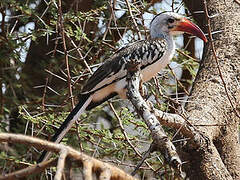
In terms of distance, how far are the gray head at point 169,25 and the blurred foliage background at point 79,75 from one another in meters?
0.06

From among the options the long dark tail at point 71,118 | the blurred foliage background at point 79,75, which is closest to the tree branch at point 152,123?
the blurred foliage background at point 79,75

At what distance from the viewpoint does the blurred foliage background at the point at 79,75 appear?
9.68 feet

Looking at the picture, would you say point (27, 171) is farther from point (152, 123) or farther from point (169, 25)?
point (169, 25)

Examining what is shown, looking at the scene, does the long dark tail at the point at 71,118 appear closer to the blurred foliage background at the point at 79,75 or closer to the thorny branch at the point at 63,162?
the blurred foliage background at the point at 79,75

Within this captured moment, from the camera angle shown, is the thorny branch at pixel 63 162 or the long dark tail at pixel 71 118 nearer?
the thorny branch at pixel 63 162

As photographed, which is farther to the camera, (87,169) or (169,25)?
(169,25)

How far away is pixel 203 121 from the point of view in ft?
8.34

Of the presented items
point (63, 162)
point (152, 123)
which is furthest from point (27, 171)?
point (152, 123)

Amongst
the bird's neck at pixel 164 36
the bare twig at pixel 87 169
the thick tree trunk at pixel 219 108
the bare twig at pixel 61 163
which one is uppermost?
the bare twig at pixel 61 163

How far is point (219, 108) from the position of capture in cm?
266

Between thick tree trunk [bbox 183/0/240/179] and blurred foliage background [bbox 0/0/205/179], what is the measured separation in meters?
0.13

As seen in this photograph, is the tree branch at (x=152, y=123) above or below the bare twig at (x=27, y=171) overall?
below

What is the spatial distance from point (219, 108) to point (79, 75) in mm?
895

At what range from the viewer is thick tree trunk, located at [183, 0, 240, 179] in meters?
2.41
